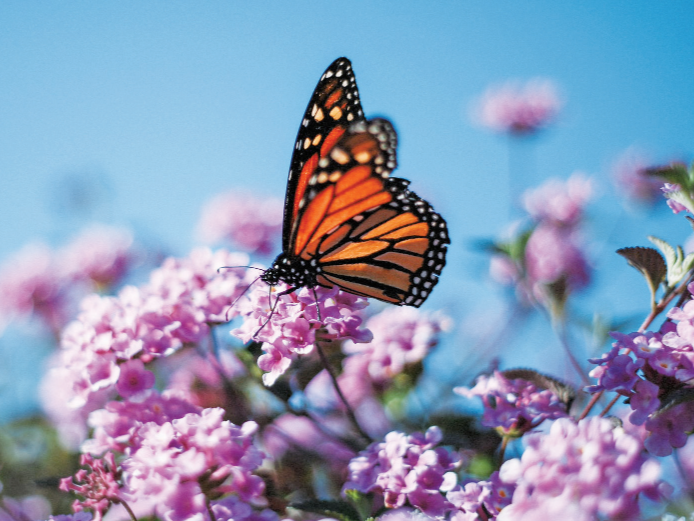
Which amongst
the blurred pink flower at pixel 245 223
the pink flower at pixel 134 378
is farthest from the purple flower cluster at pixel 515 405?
the blurred pink flower at pixel 245 223

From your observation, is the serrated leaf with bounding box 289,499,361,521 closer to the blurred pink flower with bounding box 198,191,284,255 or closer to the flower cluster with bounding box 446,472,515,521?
the flower cluster with bounding box 446,472,515,521

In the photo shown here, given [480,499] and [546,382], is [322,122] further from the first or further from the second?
[480,499]

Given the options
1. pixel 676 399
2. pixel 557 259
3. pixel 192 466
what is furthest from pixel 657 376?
pixel 557 259

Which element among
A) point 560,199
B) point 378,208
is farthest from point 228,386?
point 560,199

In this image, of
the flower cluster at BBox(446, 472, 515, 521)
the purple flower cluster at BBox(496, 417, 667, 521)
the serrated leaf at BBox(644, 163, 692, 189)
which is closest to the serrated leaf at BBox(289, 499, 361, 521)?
the flower cluster at BBox(446, 472, 515, 521)

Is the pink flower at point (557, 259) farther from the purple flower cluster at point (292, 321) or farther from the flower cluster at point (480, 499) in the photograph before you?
the flower cluster at point (480, 499)

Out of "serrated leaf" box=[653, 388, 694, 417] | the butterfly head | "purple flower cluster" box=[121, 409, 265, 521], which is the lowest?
"serrated leaf" box=[653, 388, 694, 417]
